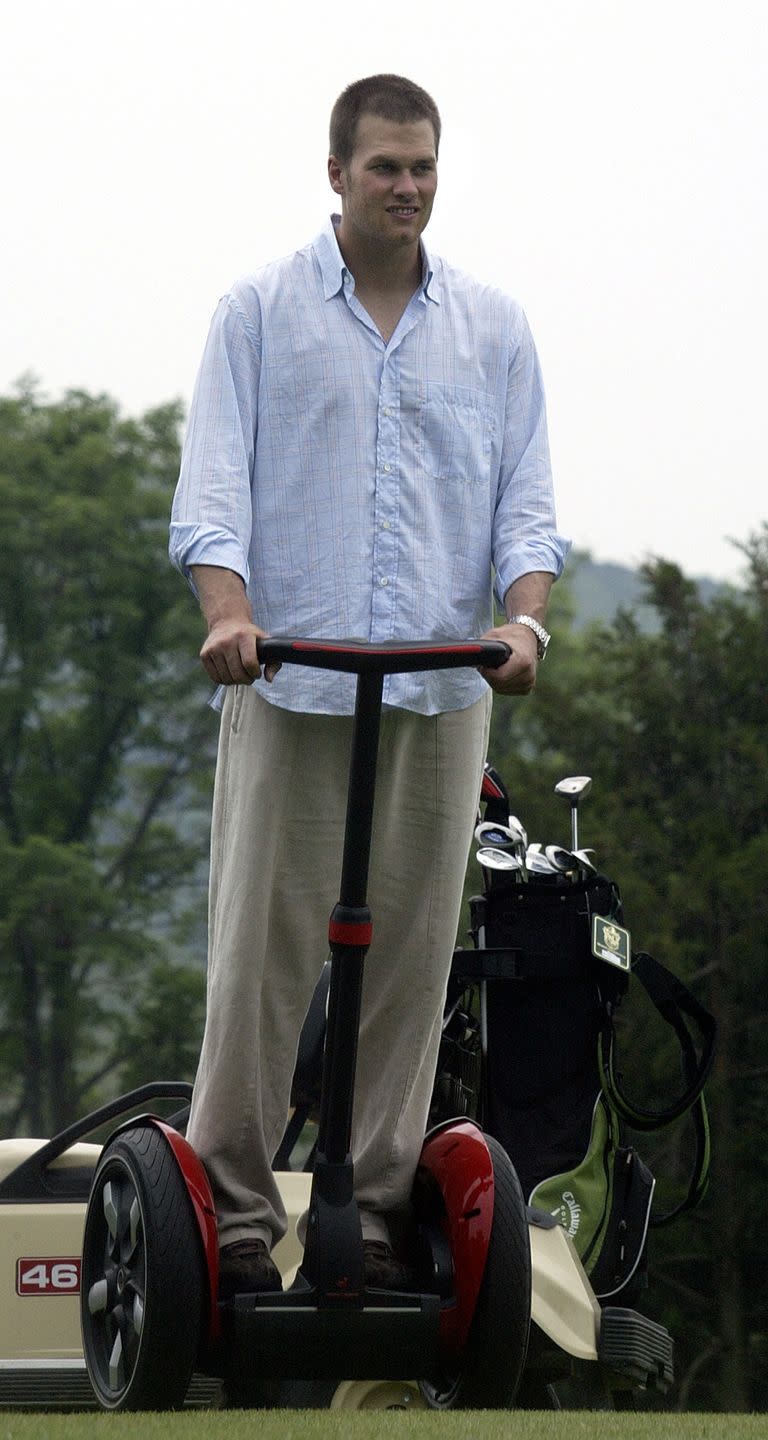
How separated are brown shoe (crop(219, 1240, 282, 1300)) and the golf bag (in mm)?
2651

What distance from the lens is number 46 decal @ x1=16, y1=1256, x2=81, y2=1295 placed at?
4.81 m

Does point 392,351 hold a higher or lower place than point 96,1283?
higher

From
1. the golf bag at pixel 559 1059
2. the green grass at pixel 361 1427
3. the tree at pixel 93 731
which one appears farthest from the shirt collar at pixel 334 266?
the tree at pixel 93 731

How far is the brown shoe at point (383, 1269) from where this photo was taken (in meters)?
3.39

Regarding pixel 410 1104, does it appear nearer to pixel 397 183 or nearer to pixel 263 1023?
pixel 263 1023

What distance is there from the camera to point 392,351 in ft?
11.5

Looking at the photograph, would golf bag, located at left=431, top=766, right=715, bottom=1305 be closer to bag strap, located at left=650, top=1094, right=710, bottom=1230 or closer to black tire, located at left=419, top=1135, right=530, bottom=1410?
bag strap, located at left=650, top=1094, right=710, bottom=1230

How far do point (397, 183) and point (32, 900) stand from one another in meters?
19.9

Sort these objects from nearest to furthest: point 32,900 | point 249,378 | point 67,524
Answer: point 249,378
point 32,900
point 67,524

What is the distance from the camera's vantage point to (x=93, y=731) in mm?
25438

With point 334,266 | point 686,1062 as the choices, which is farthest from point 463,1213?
point 686,1062

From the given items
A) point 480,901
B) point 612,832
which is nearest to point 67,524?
point 612,832

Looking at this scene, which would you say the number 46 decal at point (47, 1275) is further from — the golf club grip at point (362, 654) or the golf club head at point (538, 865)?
the golf club grip at point (362, 654)

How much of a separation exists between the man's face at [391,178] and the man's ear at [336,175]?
0.03m
